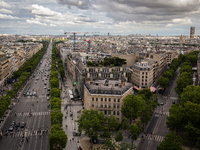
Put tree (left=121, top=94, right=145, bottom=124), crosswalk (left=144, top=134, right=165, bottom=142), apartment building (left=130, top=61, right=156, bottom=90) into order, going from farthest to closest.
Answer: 1. apartment building (left=130, top=61, right=156, bottom=90)
2. tree (left=121, top=94, right=145, bottom=124)
3. crosswalk (left=144, top=134, right=165, bottom=142)

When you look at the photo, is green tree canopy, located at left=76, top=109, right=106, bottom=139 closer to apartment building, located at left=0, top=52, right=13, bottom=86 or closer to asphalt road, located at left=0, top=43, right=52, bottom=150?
asphalt road, located at left=0, top=43, right=52, bottom=150

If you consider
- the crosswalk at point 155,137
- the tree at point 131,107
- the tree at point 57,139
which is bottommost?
the crosswalk at point 155,137

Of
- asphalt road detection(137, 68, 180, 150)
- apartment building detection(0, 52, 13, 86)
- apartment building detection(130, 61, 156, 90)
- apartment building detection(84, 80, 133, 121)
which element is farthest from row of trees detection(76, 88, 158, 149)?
apartment building detection(0, 52, 13, 86)

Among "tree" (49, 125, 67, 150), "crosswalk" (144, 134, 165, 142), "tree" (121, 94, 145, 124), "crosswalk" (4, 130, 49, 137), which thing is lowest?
"crosswalk" (4, 130, 49, 137)

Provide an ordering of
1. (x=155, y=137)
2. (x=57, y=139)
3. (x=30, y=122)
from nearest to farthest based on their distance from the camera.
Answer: (x=57, y=139), (x=155, y=137), (x=30, y=122)

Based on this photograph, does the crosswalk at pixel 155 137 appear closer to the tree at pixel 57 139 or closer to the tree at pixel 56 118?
the tree at pixel 57 139

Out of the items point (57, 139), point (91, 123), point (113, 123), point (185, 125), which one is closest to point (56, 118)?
point (57, 139)

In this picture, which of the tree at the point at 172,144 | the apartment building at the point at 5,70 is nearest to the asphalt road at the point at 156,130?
the tree at the point at 172,144

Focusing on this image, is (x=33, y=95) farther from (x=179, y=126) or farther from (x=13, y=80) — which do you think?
(x=179, y=126)

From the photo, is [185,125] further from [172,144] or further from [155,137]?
[172,144]

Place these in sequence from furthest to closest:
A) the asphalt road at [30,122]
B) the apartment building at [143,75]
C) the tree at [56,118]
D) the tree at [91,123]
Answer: the apartment building at [143,75] → the tree at [56,118] → the asphalt road at [30,122] → the tree at [91,123]

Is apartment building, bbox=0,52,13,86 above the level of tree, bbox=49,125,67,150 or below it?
above
